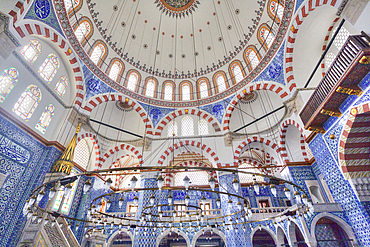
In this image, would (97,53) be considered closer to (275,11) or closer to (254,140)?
(275,11)

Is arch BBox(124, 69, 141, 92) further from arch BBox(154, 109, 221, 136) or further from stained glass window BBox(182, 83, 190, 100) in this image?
stained glass window BBox(182, 83, 190, 100)

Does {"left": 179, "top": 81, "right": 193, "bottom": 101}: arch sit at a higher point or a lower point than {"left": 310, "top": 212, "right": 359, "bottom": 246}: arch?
higher

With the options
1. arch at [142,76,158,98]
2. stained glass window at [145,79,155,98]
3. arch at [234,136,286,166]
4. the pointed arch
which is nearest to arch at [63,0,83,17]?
the pointed arch

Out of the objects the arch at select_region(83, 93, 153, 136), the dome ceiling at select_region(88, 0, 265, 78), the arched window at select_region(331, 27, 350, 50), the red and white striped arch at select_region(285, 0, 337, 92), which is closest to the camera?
the red and white striped arch at select_region(285, 0, 337, 92)

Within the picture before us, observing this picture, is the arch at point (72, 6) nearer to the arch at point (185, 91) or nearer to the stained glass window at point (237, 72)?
the arch at point (185, 91)

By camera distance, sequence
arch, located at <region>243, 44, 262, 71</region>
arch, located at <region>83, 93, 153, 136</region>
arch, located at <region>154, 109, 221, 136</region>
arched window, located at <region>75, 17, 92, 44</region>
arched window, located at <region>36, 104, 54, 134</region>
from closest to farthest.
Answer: arched window, located at <region>36, 104, 54, 134</region> < arched window, located at <region>75, 17, 92, 44</region> < arch, located at <region>83, 93, 153, 136</region> < arch, located at <region>243, 44, 262, 71</region> < arch, located at <region>154, 109, 221, 136</region>

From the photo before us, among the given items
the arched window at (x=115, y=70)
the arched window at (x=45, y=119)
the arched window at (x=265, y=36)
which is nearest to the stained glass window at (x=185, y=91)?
the arched window at (x=115, y=70)

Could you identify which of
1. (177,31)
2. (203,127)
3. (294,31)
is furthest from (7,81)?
(294,31)

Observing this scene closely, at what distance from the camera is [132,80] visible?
11961mm

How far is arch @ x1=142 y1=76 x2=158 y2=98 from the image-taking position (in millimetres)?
12096

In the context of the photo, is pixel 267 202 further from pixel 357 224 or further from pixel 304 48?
pixel 304 48

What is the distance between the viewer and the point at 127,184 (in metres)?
14.4

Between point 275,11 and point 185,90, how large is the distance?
6346 millimetres

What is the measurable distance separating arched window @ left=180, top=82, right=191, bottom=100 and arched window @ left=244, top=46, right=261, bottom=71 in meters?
3.87
